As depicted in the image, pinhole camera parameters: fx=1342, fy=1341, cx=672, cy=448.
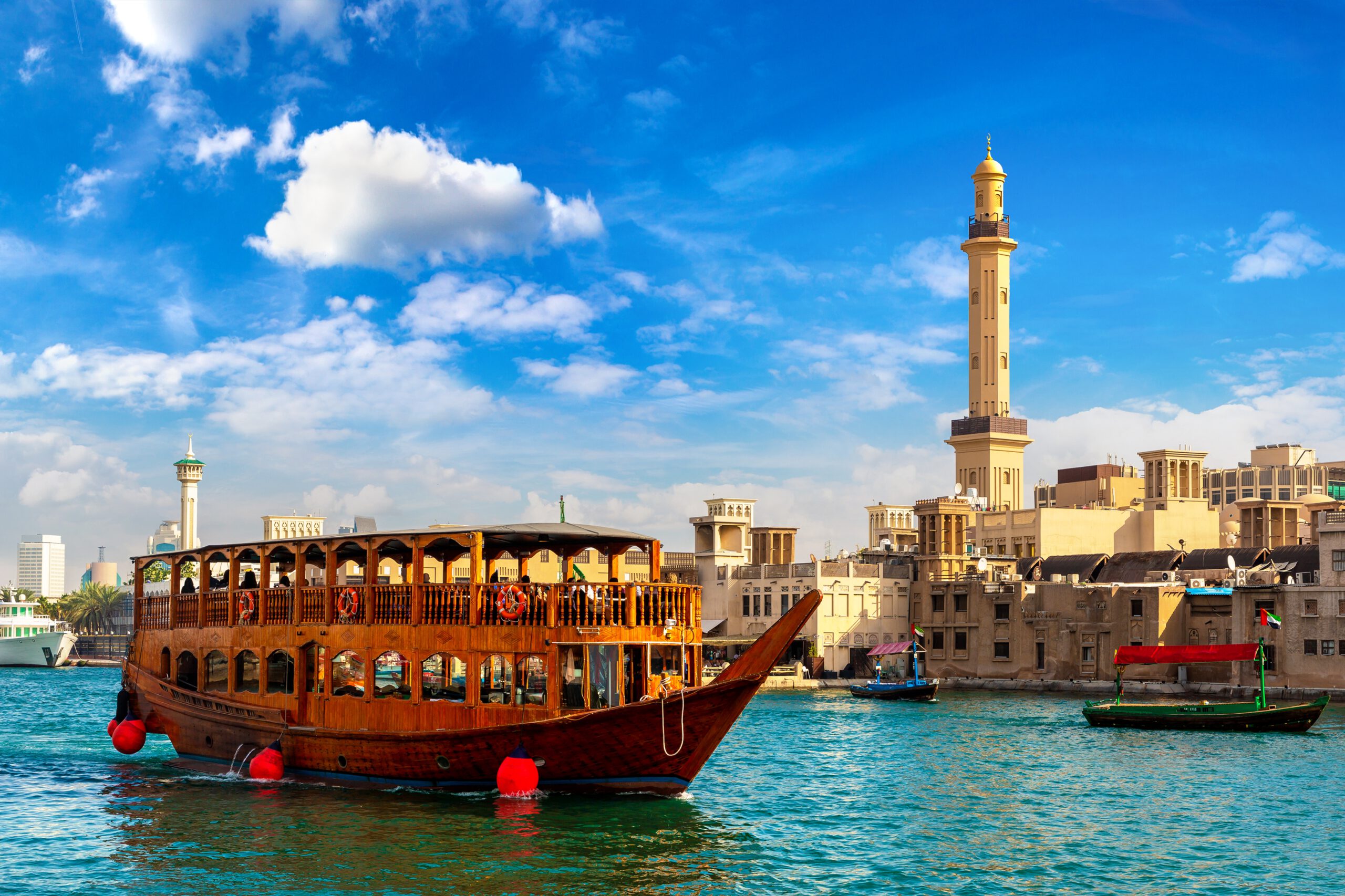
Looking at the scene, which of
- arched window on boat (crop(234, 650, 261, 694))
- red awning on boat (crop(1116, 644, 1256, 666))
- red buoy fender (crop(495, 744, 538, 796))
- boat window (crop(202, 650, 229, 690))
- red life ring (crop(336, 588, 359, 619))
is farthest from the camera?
red awning on boat (crop(1116, 644, 1256, 666))

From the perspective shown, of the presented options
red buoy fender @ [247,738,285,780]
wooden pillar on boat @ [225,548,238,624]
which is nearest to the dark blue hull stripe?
red buoy fender @ [247,738,285,780]

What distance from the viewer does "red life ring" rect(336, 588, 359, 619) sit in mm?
26781

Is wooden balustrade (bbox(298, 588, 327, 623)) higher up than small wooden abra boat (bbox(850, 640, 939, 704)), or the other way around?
wooden balustrade (bbox(298, 588, 327, 623))

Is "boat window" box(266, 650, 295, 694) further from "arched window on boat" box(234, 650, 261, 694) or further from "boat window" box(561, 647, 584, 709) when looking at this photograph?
"boat window" box(561, 647, 584, 709)

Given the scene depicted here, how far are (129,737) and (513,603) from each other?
12.9m

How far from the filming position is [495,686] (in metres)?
27.8

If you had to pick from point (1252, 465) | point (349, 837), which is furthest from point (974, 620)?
point (1252, 465)

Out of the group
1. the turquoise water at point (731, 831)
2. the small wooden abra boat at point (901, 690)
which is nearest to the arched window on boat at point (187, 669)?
the turquoise water at point (731, 831)

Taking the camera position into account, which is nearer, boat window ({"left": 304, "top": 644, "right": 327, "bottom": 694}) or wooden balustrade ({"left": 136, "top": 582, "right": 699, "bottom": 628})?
wooden balustrade ({"left": 136, "top": 582, "right": 699, "bottom": 628})

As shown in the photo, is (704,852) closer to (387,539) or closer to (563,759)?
(563,759)

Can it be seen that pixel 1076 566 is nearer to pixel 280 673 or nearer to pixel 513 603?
pixel 280 673

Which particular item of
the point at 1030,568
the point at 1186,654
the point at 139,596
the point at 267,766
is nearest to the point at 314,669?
the point at 267,766

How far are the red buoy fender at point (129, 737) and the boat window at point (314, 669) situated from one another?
6640 mm

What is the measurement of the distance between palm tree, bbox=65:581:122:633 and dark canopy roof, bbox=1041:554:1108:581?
9904 centimetres
